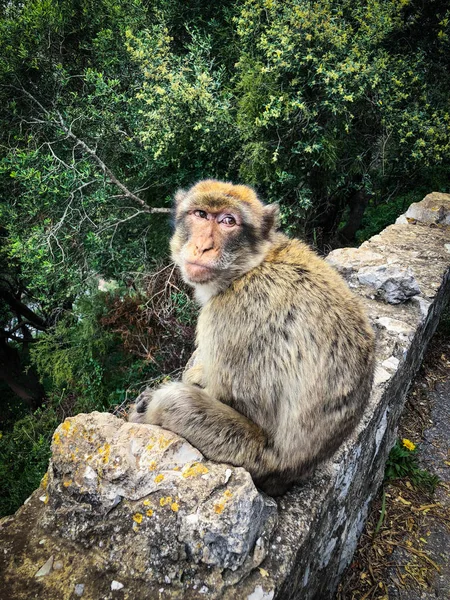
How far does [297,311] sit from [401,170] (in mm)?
5781

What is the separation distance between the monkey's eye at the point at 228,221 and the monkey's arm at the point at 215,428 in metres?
0.82

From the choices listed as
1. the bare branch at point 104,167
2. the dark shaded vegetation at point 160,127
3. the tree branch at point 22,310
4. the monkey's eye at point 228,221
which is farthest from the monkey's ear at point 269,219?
the tree branch at point 22,310

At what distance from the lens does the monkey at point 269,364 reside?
1.60 m

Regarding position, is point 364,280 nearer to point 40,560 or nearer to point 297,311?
point 297,311

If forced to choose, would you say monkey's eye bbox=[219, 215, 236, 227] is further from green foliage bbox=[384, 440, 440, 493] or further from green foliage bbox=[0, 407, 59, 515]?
green foliage bbox=[0, 407, 59, 515]

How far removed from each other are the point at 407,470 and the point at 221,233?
2213 millimetres

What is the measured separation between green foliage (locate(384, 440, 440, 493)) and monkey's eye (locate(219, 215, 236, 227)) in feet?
6.83

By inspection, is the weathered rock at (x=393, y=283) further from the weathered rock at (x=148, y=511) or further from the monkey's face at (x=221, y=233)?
the weathered rock at (x=148, y=511)

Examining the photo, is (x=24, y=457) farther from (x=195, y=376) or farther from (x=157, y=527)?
(x=157, y=527)

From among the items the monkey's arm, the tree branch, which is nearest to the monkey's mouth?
the monkey's arm

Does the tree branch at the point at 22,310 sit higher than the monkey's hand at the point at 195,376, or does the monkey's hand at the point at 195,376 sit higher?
the monkey's hand at the point at 195,376

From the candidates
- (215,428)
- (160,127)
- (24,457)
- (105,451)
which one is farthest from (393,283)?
(24,457)

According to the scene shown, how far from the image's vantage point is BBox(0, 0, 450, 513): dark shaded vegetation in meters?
4.78

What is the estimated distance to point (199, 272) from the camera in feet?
6.31
